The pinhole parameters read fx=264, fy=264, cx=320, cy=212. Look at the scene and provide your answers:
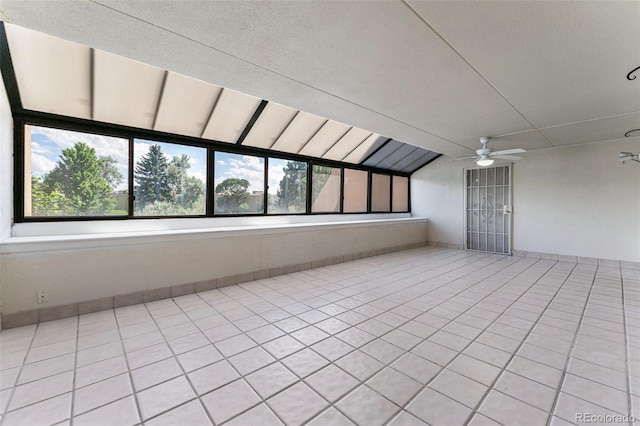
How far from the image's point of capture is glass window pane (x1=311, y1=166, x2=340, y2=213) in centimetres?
622

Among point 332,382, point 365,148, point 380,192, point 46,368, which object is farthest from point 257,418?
point 380,192

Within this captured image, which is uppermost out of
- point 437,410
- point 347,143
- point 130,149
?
point 347,143

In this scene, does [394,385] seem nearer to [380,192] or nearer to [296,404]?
[296,404]

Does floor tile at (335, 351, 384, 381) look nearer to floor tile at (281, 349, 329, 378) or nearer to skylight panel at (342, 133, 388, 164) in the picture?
floor tile at (281, 349, 329, 378)

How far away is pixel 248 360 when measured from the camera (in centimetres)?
219

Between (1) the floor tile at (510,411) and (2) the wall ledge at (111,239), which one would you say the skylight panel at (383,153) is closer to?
(2) the wall ledge at (111,239)

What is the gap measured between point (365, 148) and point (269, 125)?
2746 mm

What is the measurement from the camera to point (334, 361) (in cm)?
219

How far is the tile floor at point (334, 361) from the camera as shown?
1653 mm

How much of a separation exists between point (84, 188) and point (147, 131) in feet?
3.69

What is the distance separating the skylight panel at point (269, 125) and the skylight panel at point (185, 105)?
2.66ft

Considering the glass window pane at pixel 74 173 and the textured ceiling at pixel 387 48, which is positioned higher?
the textured ceiling at pixel 387 48

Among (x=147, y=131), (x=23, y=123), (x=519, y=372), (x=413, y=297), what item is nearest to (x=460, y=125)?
(x=413, y=297)

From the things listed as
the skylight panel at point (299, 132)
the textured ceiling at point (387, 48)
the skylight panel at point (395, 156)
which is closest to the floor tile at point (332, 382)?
the textured ceiling at point (387, 48)
